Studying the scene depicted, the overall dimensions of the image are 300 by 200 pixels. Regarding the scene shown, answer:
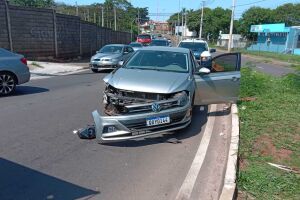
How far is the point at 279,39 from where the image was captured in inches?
2507

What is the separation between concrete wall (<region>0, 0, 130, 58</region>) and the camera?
20797mm

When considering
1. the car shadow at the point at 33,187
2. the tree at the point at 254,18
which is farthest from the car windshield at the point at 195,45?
the tree at the point at 254,18

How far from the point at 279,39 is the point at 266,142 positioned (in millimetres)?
62055

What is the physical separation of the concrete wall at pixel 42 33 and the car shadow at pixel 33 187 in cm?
1724

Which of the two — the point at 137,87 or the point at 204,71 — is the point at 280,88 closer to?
the point at 204,71

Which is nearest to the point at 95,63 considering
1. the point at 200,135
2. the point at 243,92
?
the point at 243,92

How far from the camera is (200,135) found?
23.4 feet

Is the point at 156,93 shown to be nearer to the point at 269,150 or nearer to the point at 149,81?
the point at 149,81

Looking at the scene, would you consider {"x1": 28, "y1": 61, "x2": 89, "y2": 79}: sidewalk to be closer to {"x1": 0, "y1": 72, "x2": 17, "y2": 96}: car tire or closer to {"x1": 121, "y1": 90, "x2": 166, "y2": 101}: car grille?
{"x1": 0, "y1": 72, "x2": 17, "y2": 96}: car tire

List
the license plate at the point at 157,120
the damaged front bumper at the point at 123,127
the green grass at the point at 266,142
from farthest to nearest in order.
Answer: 1. the license plate at the point at 157,120
2. the damaged front bumper at the point at 123,127
3. the green grass at the point at 266,142

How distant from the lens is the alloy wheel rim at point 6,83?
1073cm

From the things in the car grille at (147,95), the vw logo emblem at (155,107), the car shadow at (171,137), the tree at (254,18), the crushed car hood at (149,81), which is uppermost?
the tree at (254,18)

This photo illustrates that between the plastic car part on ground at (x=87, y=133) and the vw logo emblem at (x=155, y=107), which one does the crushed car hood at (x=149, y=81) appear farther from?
the plastic car part on ground at (x=87, y=133)

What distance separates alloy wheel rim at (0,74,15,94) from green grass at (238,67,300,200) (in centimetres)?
681
